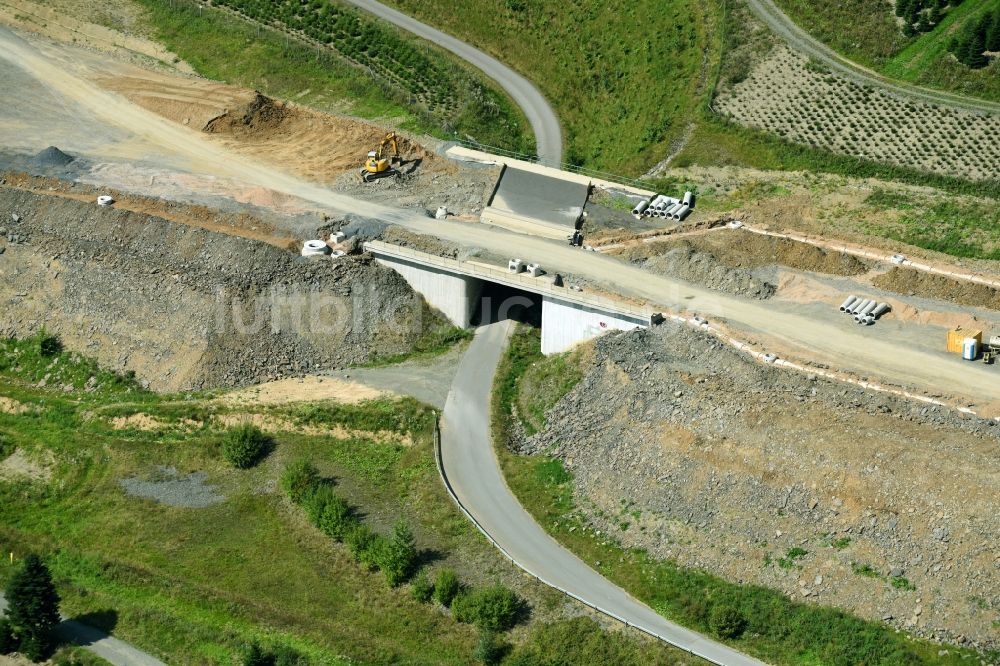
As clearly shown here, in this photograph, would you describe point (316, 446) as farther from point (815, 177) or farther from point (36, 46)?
point (36, 46)

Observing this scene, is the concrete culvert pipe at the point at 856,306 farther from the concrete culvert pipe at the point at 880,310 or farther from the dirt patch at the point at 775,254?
the dirt patch at the point at 775,254

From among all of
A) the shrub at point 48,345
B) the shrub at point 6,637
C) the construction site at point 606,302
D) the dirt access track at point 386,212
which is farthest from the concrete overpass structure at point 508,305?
the shrub at point 6,637

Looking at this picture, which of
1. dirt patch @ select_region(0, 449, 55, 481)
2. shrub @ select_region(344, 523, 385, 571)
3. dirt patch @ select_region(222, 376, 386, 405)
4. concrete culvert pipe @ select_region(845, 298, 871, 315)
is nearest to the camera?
shrub @ select_region(344, 523, 385, 571)

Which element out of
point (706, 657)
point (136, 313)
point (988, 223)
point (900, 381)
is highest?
point (988, 223)

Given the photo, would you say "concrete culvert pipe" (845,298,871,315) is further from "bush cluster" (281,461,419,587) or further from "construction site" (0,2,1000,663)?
"bush cluster" (281,461,419,587)

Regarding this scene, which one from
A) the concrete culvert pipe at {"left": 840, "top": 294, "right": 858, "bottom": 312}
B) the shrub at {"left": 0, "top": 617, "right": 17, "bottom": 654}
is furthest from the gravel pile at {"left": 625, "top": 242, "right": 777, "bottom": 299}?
the shrub at {"left": 0, "top": 617, "right": 17, "bottom": 654}

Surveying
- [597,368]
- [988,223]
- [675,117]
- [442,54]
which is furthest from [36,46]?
[988,223]

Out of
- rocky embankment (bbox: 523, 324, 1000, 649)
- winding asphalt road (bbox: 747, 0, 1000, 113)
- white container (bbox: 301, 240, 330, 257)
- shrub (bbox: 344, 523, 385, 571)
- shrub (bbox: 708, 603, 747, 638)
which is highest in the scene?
winding asphalt road (bbox: 747, 0, 1000, 113)
